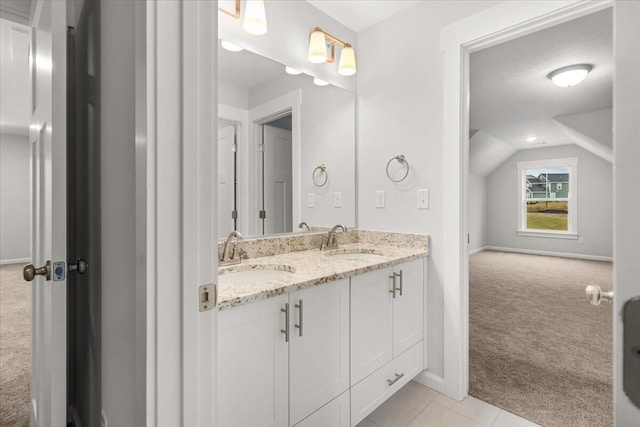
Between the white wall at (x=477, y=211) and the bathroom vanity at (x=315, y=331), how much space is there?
608 cm

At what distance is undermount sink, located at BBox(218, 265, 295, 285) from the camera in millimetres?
1561

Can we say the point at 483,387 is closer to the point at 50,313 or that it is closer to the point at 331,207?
the point at 331,207

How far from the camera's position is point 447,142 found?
192cm

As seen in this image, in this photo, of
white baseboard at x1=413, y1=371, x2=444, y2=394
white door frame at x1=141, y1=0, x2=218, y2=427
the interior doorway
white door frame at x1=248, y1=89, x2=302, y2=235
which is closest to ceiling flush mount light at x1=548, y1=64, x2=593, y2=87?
the interior doorway

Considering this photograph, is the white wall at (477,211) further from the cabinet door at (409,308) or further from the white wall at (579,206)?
the cabinet door at (409,308)

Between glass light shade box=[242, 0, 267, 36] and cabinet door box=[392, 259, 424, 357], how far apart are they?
59.1 inches

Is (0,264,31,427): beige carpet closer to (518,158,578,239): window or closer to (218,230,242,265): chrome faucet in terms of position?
(218,230,242,265): chrome faucet

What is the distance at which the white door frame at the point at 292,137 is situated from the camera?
1.91 meters

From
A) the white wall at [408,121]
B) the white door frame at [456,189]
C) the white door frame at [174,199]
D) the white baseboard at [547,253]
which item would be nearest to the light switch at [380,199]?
the white wall at [408,121]

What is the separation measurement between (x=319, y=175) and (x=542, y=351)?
7.27 feet

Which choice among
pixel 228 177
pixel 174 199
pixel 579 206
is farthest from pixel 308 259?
pixel 579 206

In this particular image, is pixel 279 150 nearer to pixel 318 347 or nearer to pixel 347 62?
pixel 347 62

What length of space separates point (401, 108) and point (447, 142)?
0.44 meters

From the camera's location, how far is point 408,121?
214 cm
